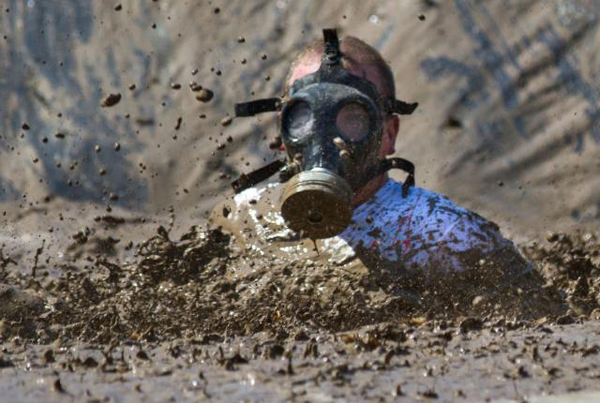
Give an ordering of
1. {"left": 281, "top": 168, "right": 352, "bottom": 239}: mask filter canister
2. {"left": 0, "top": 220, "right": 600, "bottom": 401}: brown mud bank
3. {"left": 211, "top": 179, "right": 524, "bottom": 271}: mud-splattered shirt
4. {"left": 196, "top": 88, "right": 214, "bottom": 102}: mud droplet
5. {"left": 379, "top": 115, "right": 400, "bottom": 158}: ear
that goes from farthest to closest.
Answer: {"left": 196, "top": 88, "right": 214, "bottom": 102}: mud droplet
{"left": 379, "top": 115, "right": 400, "bottom": 158}: ear
{"left": 211, "top": 179, "right": 524, "bottom": 271}: mud-splattered shirt
{"left": 281, "top": 168, "right": 352, "bottom": 239}: mask filter canister
{"left": 0, "top": 220, "right": 600, "bottom": 401}: brown mud bank

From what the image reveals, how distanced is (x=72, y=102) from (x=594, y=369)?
5517 millimetres

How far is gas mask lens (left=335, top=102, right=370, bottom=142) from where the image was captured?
477cm

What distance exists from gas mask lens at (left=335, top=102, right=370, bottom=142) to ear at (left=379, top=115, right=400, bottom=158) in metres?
0.18

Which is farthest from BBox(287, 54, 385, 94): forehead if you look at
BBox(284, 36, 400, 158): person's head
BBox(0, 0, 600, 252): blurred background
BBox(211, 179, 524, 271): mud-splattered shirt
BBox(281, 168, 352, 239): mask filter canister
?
BBox(0, 0, 600, 252): blurred background

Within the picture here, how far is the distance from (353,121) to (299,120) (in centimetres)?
23

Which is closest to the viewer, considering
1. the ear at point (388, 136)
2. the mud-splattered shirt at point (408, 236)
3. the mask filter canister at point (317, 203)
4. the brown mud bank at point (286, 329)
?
the brown mud bank at point (286, 329)

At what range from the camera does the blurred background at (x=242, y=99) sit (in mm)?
6926

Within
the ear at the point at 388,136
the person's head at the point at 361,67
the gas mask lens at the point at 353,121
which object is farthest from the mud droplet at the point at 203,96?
the gas mask lens at the point at 353,121

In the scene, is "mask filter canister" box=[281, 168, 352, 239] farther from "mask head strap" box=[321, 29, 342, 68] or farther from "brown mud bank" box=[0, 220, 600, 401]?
"mask head strap" box=[321, 29, 342, 68]

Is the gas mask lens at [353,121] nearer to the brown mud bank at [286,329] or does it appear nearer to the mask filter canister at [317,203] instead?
the mask filter canister at [317,203]

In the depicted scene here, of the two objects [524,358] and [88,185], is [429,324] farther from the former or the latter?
[88,185]

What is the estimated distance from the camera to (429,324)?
12.7 feet

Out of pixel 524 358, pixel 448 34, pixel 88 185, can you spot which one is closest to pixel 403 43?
pixel 448 34

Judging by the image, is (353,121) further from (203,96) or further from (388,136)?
(203,96)
